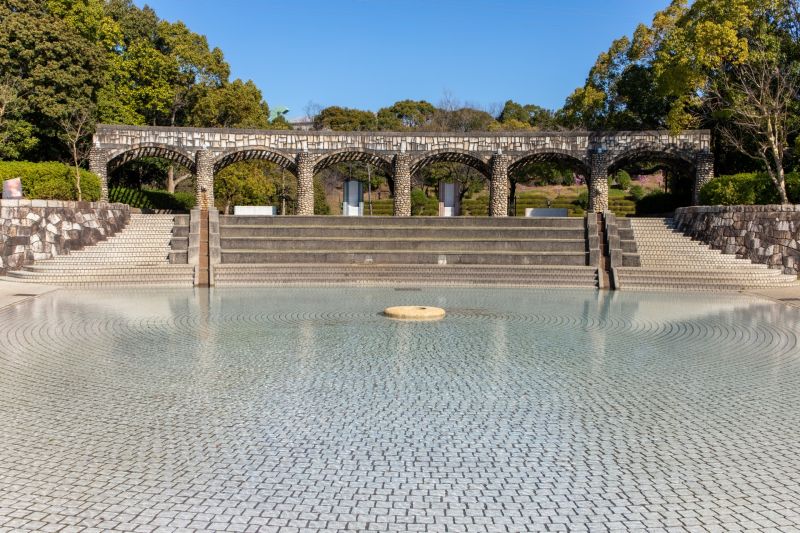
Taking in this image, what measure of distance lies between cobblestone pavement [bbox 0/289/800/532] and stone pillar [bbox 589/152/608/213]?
18.4 meters

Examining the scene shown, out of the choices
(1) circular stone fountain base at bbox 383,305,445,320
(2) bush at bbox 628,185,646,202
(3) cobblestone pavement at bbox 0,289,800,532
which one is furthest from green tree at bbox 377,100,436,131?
(3) cobblestone pavement at bbox 0,289,800,532

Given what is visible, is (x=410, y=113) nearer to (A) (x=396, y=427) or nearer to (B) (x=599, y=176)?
(B) (x=599, y=176)

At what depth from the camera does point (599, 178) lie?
89.1 feet

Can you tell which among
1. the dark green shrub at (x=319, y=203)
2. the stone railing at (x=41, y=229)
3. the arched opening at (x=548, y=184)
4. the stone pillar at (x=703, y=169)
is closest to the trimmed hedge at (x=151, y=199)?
the dark green shrub at (x=319, y=203)

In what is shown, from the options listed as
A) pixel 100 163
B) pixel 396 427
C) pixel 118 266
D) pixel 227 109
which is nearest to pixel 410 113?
pixel 227 109

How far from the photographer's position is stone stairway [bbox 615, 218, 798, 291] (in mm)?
15797

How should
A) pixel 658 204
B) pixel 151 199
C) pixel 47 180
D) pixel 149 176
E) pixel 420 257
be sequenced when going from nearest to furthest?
pixel 420 257 → pixel 47 180 → pixel 658 204 → pixel 151 199 → pixel 149 176

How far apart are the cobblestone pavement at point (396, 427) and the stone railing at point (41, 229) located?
8.66 meters

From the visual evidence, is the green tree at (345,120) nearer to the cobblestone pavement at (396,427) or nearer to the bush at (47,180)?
the bush at (47,180)

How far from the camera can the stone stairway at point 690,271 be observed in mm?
15797

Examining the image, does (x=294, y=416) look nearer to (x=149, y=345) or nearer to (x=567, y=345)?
(x=149, y=345)

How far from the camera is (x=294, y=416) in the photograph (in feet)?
16.8

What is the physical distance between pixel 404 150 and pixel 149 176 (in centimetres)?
1661

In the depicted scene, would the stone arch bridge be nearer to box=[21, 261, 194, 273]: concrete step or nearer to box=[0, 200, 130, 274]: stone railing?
box=[0, 200, 130, 274]: stone railing
